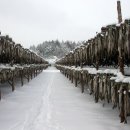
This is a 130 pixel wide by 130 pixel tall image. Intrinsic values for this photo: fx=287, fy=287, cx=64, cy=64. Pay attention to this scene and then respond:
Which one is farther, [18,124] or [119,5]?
[119,5]

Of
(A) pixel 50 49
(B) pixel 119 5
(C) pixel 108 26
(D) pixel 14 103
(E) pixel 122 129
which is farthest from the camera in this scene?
(A) pixel 50 49

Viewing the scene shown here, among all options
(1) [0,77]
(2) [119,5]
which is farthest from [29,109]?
(2) [119,5]

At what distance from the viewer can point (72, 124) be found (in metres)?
7.77

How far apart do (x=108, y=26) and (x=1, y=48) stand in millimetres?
6929

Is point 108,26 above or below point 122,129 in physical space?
above

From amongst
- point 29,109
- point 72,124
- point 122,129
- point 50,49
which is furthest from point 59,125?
point 50,49

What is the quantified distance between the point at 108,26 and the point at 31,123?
368 cm

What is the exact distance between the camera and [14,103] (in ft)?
38.1

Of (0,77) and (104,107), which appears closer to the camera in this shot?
(104,107)

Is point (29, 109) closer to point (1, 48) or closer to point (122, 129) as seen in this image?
point (122, 129)

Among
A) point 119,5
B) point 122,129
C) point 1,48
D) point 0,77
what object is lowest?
point 122,129

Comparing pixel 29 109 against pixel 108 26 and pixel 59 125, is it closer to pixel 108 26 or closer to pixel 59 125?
pixel 59 125

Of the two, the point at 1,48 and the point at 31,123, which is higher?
the point at 1,48

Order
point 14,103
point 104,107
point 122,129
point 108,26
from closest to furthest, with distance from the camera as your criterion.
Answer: point 122,129 < point 108,26 < point 104,107 < point 14,103
